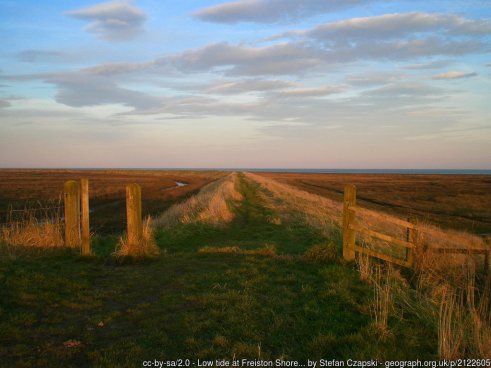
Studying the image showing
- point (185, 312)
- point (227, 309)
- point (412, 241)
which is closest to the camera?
point (185, 312)

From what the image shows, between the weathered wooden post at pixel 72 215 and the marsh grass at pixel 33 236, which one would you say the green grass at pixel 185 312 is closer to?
the marsh grass at pixel 33 236

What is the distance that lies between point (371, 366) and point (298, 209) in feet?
60.1

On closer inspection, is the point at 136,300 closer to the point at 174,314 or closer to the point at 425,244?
the point at 174,314

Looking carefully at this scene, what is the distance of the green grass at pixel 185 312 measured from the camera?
15.2 feet

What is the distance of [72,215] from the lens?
9.82 metres

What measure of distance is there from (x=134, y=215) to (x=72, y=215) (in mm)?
1546

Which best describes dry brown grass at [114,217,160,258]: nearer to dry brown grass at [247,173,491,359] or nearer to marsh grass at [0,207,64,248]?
marsh grass at [0,207,64,248]

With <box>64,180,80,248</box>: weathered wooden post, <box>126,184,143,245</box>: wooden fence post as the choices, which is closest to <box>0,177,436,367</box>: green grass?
<box>64,180,80,248</box>: weathered wooden post

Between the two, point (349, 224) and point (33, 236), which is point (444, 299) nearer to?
point (349, 224)

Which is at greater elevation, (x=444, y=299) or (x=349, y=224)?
(x=349, y=224)

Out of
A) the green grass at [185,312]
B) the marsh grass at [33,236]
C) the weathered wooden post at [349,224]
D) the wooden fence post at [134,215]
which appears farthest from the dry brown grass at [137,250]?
the weathered wooden post at [349,224]

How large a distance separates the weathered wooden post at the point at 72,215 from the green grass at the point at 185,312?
546mm

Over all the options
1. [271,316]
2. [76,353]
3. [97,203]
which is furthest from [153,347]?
[97,203]

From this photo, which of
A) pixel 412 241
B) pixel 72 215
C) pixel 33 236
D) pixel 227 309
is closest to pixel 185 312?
pixel 227 309
